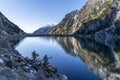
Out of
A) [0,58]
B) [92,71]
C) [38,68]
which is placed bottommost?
[92,71]

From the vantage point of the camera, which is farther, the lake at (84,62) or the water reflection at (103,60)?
the water reflection at (103,60)

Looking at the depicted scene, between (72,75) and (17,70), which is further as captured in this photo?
(72,75)

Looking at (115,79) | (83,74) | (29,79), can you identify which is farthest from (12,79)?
(83,74)

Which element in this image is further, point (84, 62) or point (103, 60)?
point (103, 60)

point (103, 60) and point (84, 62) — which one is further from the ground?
point (103, 60)

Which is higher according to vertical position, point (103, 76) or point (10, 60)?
point (10, 60)

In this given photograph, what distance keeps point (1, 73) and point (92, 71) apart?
113 feet

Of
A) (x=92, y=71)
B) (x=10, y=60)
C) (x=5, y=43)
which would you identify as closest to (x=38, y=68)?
(x=10, y=60)

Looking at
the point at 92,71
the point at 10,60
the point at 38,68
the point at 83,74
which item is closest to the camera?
the point at 10,60

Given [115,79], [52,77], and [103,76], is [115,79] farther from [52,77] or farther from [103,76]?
[52,77]

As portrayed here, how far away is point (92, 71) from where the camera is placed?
191ft

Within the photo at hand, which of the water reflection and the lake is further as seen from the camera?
the water reflection

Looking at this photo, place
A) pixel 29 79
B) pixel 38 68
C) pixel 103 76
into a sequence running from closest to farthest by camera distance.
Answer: pixel 29 79, pixel 38 68, pixel 103 76

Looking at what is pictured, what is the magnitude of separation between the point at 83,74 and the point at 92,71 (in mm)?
4433
